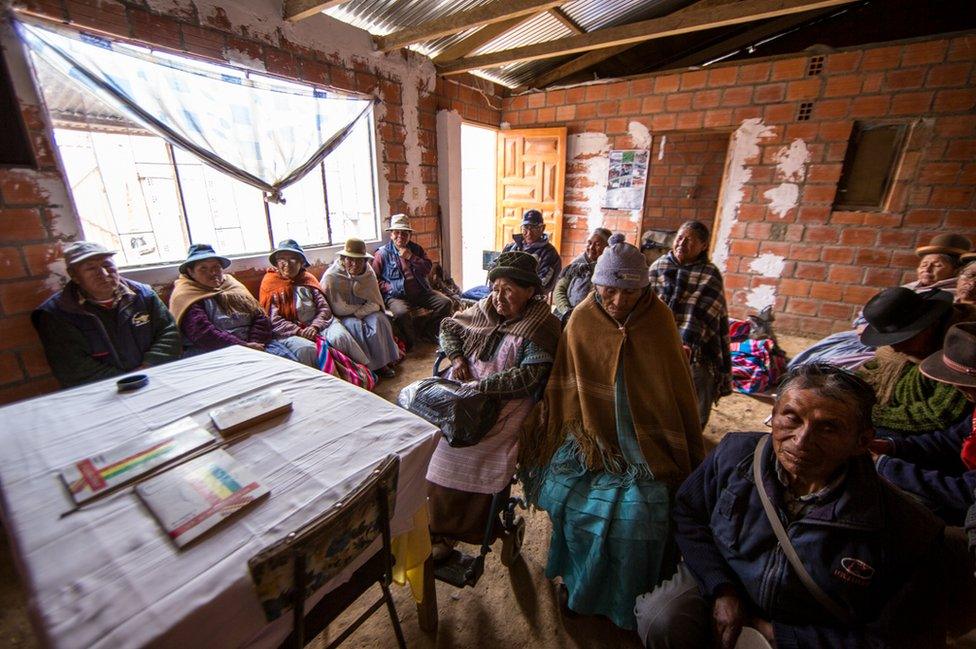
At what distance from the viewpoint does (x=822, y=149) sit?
422 cm

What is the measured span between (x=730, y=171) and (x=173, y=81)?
5.52 metres

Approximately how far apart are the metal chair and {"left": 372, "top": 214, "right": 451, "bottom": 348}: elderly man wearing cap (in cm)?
313

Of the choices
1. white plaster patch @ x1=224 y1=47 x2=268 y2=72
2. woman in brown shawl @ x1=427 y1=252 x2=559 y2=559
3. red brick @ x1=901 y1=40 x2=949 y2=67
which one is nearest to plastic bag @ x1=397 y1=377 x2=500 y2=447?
woman in brown shawl @ x1=427 y1=252 x2=559 y2=559

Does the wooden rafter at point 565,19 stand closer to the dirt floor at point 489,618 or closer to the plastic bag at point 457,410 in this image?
the plastic bag at point 457,410

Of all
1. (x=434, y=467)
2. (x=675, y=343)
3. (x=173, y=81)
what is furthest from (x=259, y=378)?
(x=173, y=81)

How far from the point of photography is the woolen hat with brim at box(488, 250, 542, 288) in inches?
72.8

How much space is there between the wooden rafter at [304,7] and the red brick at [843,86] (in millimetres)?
4763

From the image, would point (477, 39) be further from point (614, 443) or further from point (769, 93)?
point (614, 443)

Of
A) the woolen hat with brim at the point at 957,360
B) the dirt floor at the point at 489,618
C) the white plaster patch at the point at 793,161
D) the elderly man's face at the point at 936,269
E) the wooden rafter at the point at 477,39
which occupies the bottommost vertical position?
the dirt floor at the point at 489,618

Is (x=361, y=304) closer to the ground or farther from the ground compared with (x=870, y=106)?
closer to the ground

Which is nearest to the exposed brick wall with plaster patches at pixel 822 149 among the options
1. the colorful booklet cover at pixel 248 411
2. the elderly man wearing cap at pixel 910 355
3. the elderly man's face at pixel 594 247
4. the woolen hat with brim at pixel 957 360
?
the elderly man's face at pixel 594 247

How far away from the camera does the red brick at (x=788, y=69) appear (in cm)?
411

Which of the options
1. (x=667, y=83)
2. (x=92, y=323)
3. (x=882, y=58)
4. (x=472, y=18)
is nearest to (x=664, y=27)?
(x=667, y=83)

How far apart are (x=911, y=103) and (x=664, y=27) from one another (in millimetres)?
2692
